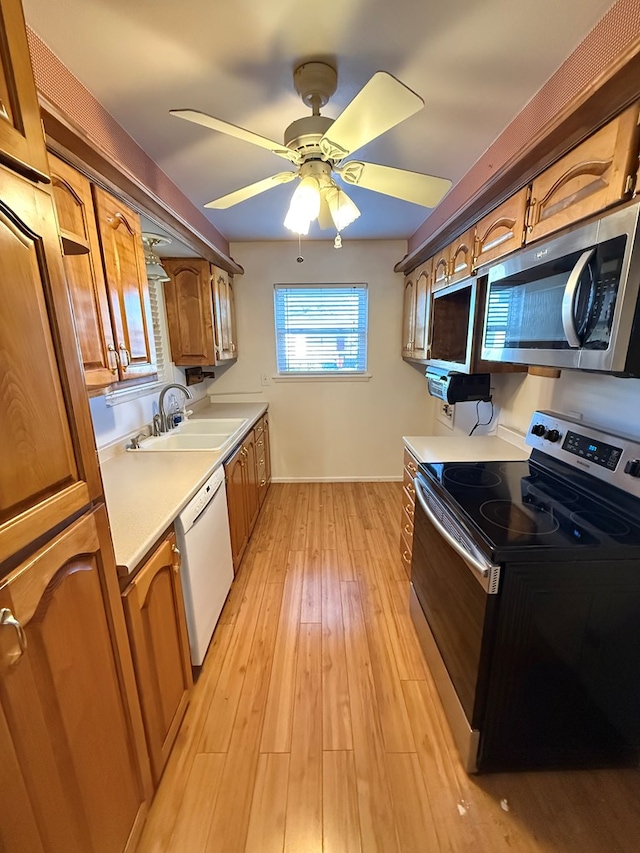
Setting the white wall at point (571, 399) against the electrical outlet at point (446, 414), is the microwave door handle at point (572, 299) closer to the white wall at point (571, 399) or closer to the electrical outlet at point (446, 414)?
the white wall at point (571, 399)

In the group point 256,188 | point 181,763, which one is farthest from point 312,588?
point 256,188

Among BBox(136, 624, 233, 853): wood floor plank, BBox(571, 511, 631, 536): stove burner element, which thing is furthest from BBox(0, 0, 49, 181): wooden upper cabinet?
BBox(136, 624, 233, 853): wood floor plank

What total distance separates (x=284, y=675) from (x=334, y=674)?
9.6 inches

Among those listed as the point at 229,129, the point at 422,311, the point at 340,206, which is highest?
the point at 229,129

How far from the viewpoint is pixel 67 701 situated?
31.8 inches

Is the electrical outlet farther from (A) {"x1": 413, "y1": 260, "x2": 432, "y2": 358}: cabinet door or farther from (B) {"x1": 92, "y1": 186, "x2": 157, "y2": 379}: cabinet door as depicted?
(B) {"x1": 92, "y1": 186, "x2": 157, "y2": 379}: cabinet door

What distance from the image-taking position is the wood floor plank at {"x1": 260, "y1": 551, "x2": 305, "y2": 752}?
1.46 m

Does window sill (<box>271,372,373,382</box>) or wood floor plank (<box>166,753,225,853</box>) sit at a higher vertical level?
window sill (<box>271,372,373,382</box>)

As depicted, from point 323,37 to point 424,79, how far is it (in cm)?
44

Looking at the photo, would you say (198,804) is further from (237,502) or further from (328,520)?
(328,520)

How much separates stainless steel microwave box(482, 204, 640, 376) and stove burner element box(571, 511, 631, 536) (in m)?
0.51

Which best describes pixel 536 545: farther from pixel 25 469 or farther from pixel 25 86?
pixel 25 86

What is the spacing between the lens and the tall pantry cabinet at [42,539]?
667mm

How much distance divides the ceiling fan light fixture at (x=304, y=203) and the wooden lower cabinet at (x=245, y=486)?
1355 millimetres
